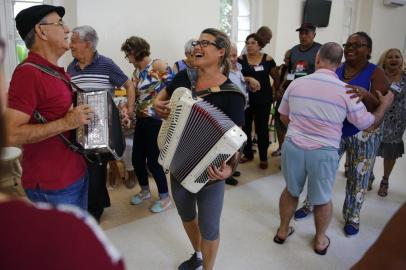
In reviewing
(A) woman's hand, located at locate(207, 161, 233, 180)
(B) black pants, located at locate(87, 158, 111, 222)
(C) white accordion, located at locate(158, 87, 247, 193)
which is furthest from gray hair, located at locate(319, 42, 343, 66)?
(B) black pants, located at locate(87, 158, 111, 222)

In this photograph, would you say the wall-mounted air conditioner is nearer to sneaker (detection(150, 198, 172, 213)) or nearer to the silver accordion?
sneaker (detection(150, 198, 172, 213))

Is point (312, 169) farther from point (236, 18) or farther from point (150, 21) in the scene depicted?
point (236, 18)

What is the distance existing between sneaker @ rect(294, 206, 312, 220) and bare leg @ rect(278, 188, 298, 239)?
394 millimetres

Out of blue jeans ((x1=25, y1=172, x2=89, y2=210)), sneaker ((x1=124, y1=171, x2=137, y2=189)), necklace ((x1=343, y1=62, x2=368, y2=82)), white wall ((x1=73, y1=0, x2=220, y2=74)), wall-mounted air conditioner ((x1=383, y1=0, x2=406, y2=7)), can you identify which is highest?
wall-mounted air conditioner ((x1=383, y1=0, x2=406, y2=7))

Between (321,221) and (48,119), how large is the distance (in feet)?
6.11

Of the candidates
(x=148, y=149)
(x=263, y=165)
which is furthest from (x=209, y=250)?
(x=263, y=165)

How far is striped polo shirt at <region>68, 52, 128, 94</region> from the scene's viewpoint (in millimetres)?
2393

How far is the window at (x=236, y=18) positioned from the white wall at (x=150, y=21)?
57cm

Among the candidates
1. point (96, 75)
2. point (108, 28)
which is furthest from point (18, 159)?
point (108, 28)

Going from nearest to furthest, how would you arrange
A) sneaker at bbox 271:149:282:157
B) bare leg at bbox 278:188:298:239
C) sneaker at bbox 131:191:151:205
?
bare leg at bbox 278:188:298:239, sneaker at bbox 131:191:151:205, sneaker at bbox 271:149:282:157

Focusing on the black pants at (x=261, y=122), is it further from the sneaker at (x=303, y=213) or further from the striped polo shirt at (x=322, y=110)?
the striped polo shirt at (x=322, y=110)

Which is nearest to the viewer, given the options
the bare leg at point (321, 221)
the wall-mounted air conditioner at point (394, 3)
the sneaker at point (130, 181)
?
the bare leg at point (321, 221)

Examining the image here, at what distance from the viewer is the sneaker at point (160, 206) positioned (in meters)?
2.80

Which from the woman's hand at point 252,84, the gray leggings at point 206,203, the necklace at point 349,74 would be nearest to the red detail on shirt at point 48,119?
the gray leggings at point 206,203
